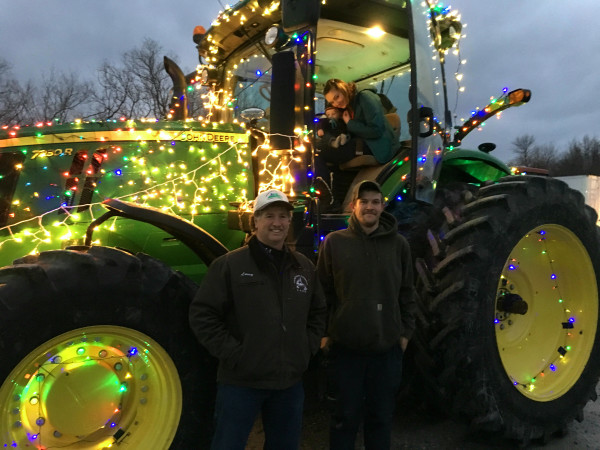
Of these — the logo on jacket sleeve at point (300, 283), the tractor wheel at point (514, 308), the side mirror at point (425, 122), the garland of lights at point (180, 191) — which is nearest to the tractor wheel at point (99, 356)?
the logo on jacket sleeve at point (300, 283)

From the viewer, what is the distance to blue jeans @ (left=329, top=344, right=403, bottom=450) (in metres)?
2.51

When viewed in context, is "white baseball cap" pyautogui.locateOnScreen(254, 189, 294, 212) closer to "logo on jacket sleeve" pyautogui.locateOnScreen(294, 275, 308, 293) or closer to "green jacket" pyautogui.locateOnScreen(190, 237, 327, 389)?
"green jacket" pyautogui.locateOnScreen(190, 237, 327, 389)

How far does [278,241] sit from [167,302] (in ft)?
2.06

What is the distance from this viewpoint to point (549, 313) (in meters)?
3.68

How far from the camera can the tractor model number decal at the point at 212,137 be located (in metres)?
3.38

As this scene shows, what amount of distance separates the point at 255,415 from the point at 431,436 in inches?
68.6

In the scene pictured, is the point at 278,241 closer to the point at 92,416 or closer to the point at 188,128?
the point at 92,416

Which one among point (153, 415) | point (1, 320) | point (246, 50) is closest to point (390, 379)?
point (153, 415)

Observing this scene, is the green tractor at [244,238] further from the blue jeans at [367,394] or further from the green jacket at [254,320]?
the blue jeans at [367,394]

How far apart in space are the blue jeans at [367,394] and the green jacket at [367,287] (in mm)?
Result: 87

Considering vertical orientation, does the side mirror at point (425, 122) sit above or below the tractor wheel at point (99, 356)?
above

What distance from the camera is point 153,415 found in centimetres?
233

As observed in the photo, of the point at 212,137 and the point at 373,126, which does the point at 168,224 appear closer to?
the point at 212,137

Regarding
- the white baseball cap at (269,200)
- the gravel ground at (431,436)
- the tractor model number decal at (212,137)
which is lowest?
the gravel ground at (431,436)
